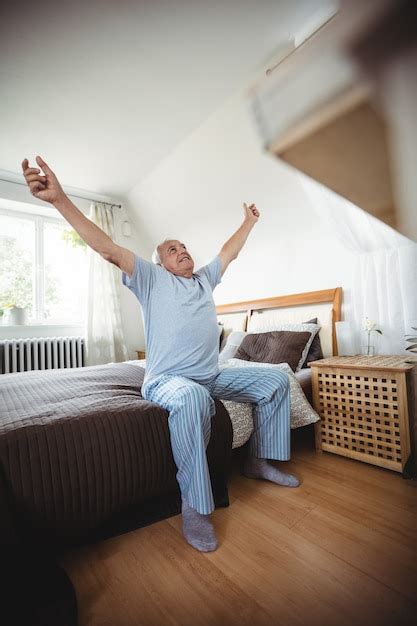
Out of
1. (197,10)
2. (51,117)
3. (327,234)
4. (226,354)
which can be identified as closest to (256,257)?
(327,234)

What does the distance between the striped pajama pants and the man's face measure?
0.53 metres

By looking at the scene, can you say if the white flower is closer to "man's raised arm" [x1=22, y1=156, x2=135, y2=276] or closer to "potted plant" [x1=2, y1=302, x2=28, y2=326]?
"man's raised arm" [x1=22, y1=156, x2=135, y2=276]

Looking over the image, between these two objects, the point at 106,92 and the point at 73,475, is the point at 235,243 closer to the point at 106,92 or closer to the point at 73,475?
the point at 73,475

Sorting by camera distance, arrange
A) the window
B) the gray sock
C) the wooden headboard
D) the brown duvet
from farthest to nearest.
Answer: the window → the wooden headboard → the gray sock → the brown duvet

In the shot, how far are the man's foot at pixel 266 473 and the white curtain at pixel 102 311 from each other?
267cm

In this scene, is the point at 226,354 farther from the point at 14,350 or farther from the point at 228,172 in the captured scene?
the point at 14,350

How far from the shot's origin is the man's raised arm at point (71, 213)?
1.08 metres

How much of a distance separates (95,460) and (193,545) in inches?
17.3

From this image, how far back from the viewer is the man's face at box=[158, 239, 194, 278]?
1.61m

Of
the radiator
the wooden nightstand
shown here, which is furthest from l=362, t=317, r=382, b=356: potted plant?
the radiator

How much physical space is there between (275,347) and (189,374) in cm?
96

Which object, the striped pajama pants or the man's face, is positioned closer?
the striped pajama pants

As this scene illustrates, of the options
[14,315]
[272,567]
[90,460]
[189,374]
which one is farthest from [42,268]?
[272,567]

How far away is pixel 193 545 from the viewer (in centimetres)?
109
